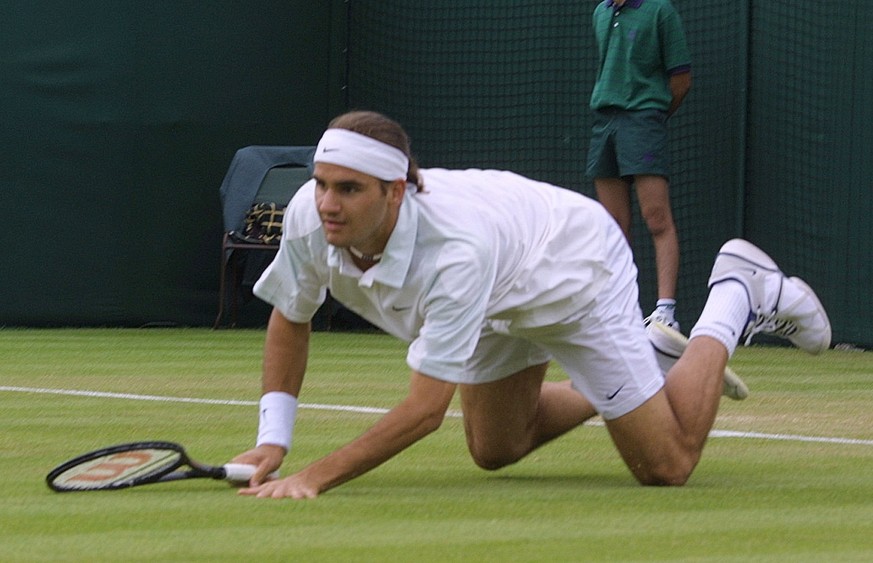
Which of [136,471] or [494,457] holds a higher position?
[136,471]

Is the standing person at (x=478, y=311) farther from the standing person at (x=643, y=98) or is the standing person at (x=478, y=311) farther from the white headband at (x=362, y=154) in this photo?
the standing person at (x=643, y=98)

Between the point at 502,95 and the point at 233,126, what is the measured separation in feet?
6.25

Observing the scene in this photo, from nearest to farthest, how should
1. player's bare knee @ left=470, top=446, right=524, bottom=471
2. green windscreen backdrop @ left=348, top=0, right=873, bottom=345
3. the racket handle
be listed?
1. the racket handle
2. player's bare knee @ left=470, top=446, right=524, bottom=471
3. green windscreen backdrop @ left=348, top=0, right=873, bottom=345

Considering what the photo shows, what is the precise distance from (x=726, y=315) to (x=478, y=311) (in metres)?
1.39

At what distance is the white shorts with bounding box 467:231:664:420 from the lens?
14.5 ft

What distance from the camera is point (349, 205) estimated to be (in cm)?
383

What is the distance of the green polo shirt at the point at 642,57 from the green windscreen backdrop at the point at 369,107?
48.2 inches

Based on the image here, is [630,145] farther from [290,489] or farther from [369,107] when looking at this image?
[290,489]

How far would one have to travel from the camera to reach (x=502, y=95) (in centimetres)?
1191

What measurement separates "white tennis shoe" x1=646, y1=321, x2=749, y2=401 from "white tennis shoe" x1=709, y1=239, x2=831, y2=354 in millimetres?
145

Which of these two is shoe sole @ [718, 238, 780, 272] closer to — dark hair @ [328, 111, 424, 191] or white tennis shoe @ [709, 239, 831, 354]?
white tennis shoe @ [709, 239, 831, 354]

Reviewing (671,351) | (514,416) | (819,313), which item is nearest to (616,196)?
(819,313)

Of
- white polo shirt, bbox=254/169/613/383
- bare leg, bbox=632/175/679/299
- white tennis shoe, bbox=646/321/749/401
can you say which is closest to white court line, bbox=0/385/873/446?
white tennis shoe, bbox=646/321/749/401

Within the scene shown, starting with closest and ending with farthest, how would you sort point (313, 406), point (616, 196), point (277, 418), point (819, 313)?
point (277, 418) < point (819, 313) < point (313, 406) < point (616, 196)
